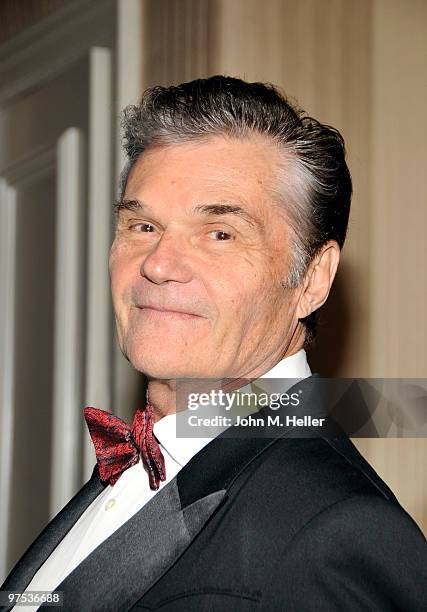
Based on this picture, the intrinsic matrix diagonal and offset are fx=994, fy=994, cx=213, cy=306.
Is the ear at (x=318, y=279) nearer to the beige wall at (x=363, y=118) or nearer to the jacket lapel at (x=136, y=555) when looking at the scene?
the jacket lapel at (x=136, y=555)

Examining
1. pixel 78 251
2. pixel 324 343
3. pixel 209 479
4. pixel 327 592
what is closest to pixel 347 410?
pixel 324 343

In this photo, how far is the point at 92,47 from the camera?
2.34 m

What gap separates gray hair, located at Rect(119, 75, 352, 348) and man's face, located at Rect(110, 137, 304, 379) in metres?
0.02

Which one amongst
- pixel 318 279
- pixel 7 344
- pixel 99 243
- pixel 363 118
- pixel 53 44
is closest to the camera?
pixel 318 279

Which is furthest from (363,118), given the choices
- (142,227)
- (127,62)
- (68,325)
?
(142,227)

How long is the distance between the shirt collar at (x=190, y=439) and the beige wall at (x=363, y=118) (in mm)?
779

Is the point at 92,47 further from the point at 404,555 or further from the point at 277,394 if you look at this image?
the point at 404,555

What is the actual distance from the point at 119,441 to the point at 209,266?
277mm

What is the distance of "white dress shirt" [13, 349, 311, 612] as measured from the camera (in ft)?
3.86

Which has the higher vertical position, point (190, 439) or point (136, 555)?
point (190, 439)

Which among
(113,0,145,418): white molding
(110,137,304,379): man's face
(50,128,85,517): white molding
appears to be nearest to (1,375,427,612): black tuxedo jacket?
(110,137,304,379): man's face

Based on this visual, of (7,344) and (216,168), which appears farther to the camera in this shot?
(7,344)

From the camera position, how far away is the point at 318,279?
1302 mm

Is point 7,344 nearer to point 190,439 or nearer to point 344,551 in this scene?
point 190,439
